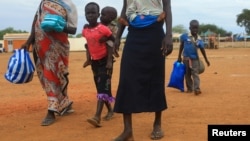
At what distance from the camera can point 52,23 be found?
5.61 m

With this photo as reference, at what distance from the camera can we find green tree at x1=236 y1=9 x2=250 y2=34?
83094 millimetres

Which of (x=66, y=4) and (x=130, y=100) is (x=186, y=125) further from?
(x=66, y=4)

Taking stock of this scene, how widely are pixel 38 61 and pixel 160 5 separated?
89.7 inches

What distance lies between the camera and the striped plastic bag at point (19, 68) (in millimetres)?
5625

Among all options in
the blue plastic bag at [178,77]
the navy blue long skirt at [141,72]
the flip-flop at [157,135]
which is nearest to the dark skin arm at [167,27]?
the navy blue long skirt at [141,72]

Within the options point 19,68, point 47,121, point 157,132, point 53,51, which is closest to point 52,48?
point 53,51

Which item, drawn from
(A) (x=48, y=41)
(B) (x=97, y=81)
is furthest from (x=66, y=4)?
(B) (x=97, y=81)

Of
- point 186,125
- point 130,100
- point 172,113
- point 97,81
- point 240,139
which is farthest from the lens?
point 172,113

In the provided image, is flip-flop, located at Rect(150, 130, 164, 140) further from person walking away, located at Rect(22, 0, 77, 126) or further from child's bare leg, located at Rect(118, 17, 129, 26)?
person walking away, located at Rect(22, 0, 77, 126)

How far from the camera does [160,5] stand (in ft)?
15.4

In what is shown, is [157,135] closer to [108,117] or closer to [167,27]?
[167,27]

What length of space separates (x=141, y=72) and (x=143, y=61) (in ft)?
0.41

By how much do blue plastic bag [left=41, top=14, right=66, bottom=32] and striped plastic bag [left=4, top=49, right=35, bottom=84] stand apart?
0.49 m

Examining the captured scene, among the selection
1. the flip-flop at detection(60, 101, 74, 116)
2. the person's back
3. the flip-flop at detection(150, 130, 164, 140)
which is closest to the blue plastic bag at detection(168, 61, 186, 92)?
the person's back
